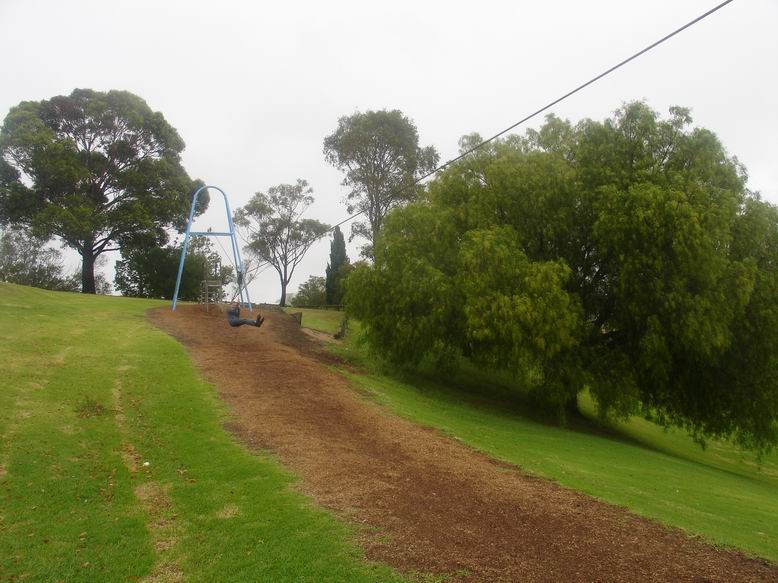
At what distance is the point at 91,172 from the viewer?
3953 cm

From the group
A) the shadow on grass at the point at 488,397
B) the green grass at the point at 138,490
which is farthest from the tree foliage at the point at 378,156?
the green grass at the point at 138,490

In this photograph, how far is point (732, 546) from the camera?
7836 millimetres

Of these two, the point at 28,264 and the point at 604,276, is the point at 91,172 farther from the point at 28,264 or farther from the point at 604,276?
the point at 604,276

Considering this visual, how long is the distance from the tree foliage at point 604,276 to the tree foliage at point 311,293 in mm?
31064

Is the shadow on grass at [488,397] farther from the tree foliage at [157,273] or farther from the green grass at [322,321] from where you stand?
the tree foliage at [157,273]

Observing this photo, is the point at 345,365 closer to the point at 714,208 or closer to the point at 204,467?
the point at 204,467

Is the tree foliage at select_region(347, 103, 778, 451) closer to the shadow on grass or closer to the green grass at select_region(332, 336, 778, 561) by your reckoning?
the shadow on grass

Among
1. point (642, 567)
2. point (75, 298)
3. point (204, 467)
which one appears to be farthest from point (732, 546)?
point (75, 298)

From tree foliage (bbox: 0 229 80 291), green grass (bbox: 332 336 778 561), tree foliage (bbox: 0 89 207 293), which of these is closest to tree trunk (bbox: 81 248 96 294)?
tree foliage (bbox: 0 89 207 293)

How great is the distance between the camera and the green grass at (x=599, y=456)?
9.84m

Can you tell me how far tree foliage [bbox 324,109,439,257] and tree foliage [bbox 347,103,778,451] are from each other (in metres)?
19.5

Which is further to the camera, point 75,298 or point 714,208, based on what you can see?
point 75,298

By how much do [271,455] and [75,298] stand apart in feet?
78.8

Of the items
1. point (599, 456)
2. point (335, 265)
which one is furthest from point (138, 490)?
point (335, 265)
